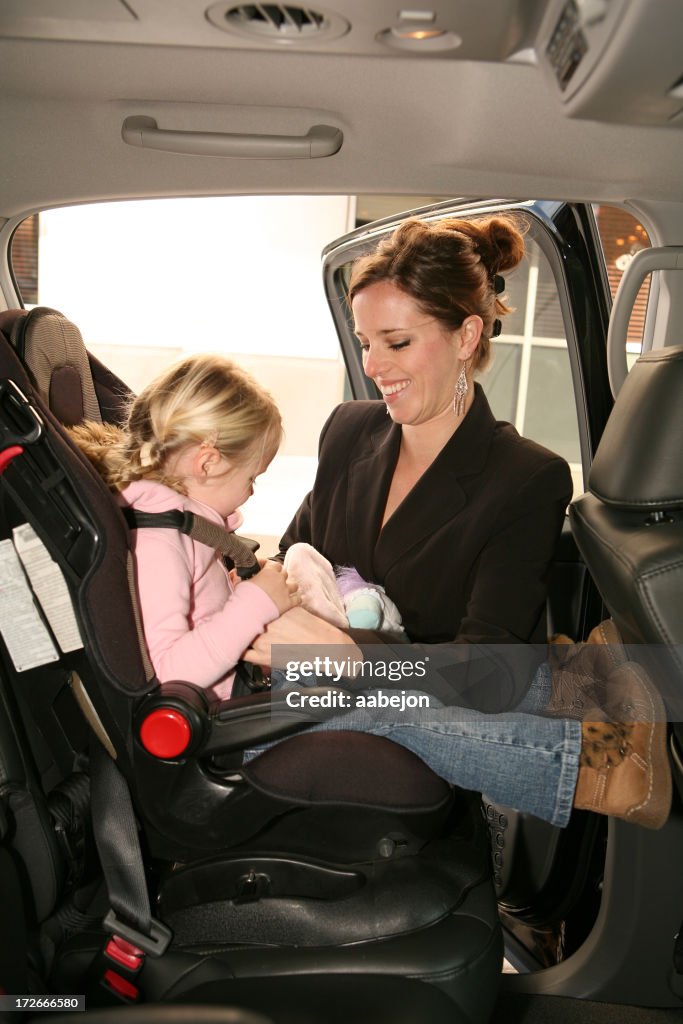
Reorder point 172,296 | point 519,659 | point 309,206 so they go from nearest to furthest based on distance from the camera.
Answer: point 519,659 < point 309,206 < point 172,296

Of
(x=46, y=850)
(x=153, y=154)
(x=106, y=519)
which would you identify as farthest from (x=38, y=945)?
(x=153, y=154)

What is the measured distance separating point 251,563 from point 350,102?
73 cm

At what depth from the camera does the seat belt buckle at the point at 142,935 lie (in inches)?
54.4

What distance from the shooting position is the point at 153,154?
1.57 m

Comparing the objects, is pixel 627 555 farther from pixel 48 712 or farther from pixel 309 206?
pixel 309 206

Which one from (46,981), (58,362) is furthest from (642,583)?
(46,981)

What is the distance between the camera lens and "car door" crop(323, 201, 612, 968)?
6.32 feet

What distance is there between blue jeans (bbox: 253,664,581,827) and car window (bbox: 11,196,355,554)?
837 millimetres

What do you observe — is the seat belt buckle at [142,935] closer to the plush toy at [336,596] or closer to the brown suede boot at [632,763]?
the plush toy at [336,596]

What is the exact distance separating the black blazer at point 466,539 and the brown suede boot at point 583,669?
66mm

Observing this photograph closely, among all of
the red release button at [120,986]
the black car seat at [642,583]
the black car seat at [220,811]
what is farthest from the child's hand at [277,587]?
the red release button at [120,986]

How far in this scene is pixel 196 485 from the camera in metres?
1.50

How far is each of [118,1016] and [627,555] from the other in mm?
948

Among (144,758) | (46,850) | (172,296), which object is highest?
(172,296)
